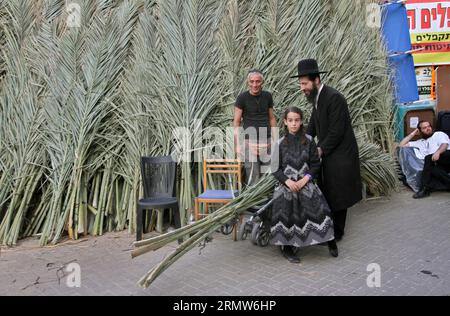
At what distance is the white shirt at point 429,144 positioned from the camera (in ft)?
19.3

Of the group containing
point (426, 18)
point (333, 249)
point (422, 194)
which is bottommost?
point (333, 249)

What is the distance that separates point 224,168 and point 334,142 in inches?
60.6

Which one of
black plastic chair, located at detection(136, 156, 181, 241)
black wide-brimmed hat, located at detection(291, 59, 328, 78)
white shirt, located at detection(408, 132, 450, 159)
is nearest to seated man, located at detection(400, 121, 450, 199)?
white shirt, located at detection(408, 132, 450, 159)

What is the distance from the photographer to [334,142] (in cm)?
366

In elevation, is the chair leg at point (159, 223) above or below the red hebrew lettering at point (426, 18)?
below

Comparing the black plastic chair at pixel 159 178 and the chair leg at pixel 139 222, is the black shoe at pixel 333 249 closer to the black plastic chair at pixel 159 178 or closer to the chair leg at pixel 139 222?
the black plastic chair at pixel 159 178

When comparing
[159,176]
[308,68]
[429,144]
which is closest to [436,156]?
[429,144]

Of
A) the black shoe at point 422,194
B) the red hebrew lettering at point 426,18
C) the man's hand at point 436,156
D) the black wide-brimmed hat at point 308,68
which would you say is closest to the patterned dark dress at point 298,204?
the black wide-brimmed hat at point 308,68

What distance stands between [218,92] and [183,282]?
8.80 ft

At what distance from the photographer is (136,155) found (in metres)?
4.78

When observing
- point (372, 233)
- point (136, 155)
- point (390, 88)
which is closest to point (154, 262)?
point (136, 155)

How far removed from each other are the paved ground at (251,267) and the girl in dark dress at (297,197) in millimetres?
253

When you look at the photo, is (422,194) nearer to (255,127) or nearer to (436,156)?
(436,156)

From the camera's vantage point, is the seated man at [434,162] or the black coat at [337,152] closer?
the black coat at [337,152]
